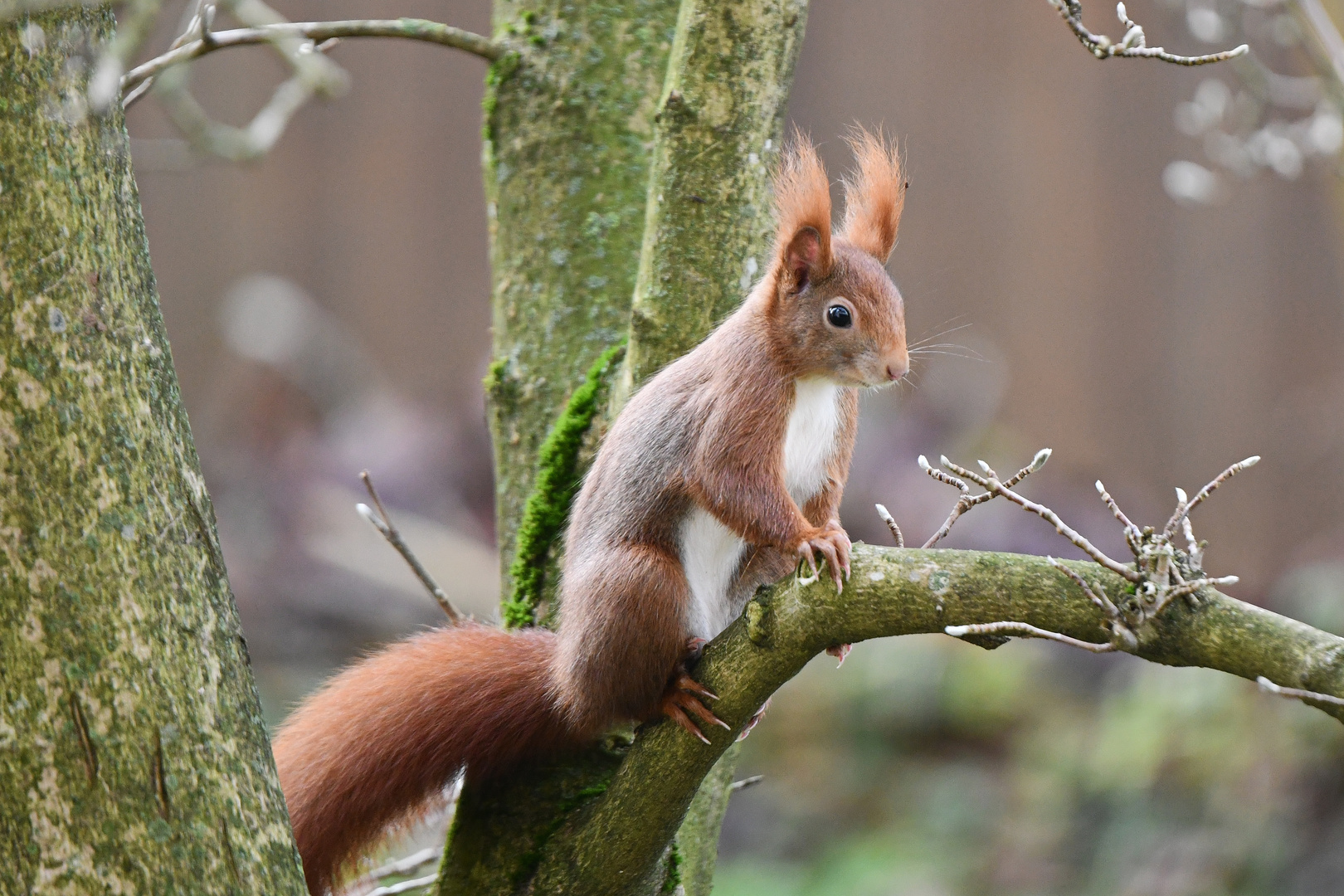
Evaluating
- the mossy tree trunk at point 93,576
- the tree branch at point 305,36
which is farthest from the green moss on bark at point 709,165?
the mossy tree trunk at point 93,576

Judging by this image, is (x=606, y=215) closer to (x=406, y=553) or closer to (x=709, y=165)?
(x=709, y=165)

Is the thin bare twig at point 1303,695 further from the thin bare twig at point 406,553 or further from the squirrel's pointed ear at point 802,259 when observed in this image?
the thin bare twig at point 406,553

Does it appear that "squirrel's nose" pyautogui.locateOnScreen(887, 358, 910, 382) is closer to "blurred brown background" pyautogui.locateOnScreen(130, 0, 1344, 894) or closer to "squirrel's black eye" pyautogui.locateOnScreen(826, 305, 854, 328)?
"squirrel's black eye" pyautogui.locateOnScreen(826, 305, 854, 328)

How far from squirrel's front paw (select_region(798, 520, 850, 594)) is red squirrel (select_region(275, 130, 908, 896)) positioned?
81 mm

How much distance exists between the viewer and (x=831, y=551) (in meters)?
1.35

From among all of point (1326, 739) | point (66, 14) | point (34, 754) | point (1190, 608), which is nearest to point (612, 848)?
point (34, 754)

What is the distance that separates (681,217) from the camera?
181 centimetres

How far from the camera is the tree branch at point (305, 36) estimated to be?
1.69 meters

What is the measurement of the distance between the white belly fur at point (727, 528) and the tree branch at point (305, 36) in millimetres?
792

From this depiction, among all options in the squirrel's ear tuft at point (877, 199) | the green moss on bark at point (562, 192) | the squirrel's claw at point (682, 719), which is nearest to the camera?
the squirrel's claw at point (682, 719)

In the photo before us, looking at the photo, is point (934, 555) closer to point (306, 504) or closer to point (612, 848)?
point (612, 848)

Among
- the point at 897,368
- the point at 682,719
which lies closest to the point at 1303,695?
the point at 682,719

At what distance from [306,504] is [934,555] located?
4.45m

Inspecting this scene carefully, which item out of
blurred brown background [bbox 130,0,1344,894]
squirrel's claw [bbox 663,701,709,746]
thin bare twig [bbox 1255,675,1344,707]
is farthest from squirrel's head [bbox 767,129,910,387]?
blurred brown background [bbox 130,0,1344,894]
